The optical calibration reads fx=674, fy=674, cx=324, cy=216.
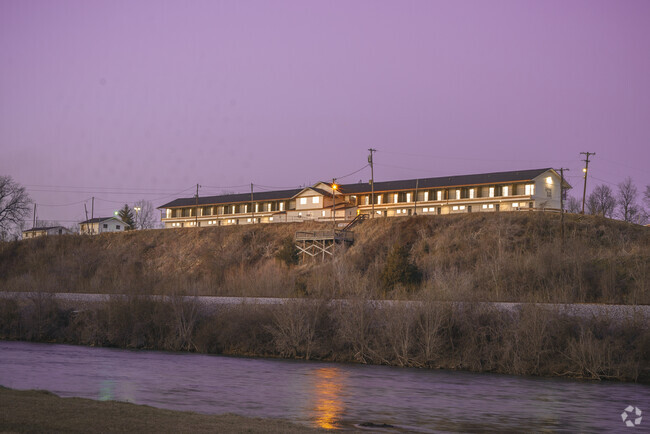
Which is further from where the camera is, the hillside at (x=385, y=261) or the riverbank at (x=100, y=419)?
the hillside at (x=385, y=261)

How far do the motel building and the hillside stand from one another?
1014cm

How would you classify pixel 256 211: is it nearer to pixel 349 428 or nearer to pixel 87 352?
pixel 87 352

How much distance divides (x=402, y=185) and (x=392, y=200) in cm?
307

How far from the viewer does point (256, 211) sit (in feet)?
381

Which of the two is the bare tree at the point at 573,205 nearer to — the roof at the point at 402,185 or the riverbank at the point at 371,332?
the roof at the point at 402,185

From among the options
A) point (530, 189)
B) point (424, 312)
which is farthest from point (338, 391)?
point (530, 189)

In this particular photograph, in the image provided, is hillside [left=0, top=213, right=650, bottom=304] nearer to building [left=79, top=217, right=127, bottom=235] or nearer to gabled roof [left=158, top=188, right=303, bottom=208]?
gabled roof [left=158, top=188, right=303, bottom=208]

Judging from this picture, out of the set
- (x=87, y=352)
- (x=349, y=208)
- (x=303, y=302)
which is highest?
(x=349, y=208)

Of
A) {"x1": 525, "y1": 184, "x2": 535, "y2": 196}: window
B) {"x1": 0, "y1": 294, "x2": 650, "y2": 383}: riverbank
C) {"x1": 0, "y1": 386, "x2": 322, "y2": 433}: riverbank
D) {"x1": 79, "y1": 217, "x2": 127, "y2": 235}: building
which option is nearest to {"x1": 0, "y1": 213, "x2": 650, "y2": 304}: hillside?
{"x1": 0, "y1": 294, "x2": 650, "y2": 383}: riverbank

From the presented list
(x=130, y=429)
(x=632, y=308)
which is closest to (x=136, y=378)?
(x=130, y=429)

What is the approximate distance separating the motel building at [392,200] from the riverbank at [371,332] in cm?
4721

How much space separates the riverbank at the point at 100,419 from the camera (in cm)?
1366

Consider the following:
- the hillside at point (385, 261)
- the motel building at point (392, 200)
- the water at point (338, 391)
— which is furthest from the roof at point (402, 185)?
the water at point (338, 391)

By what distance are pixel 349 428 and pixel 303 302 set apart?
20306mm
